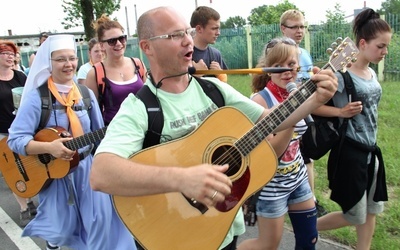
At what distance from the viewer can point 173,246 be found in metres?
1.92

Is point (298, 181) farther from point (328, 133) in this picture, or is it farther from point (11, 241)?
point (11, 241)

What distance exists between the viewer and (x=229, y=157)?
1.97 m

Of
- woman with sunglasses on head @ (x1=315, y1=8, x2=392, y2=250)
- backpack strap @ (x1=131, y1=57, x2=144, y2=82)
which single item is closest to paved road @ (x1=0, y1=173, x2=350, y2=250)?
woman with sunglasses on head @ (x1=315, y1=8, x2=392, y2=250)

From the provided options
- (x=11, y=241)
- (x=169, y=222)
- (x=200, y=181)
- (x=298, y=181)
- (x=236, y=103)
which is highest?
(x=236, y=103)

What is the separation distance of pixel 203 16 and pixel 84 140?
77.4 inches

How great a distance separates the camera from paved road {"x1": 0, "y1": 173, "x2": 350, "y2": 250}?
3.61 meters

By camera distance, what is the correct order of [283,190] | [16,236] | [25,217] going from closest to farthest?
[283,190]
[16,236]
[25,217]

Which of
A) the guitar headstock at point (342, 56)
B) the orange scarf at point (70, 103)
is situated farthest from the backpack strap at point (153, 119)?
the orange scarf at point (70, 103)

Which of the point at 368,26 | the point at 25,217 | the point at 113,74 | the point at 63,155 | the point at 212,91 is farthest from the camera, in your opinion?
the point at 25,217

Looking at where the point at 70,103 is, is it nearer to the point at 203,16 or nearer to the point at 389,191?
the point at 203,16

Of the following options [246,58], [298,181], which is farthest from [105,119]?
[246,58]

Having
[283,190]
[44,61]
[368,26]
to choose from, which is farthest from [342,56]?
[44,61]

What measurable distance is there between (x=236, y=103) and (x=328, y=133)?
1.11m

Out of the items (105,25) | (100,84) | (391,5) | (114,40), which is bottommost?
(100,84)
